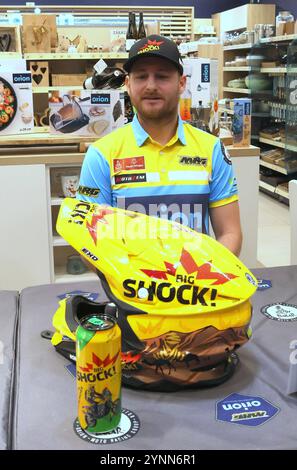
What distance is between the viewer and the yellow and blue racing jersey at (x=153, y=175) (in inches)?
72.4

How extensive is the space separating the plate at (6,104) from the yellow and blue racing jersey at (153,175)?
71.1 inches

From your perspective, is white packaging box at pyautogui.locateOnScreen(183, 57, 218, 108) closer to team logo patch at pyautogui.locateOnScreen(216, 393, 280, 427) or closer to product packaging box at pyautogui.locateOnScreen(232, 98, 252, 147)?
product packaging box at pyautogui.locateOnScreen(232, 98, 252, 147)

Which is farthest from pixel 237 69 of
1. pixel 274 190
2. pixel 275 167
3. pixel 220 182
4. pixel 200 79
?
pixel 220 182

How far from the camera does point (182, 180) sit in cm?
186

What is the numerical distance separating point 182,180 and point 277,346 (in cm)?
69

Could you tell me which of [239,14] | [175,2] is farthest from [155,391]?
[175,2]

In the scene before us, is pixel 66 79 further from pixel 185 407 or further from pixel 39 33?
pixel 185 407

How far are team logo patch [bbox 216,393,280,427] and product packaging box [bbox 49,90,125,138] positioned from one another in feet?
8.20

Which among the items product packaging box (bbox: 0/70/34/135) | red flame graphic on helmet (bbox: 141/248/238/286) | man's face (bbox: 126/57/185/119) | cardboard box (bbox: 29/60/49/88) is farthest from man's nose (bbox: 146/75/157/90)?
cardboard box (bbox: 29/60/49/88)

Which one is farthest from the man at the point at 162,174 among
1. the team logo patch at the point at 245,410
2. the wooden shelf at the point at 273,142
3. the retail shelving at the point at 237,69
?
the retail shelving at the point at 237,69

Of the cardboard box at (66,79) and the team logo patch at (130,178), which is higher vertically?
the cardboard box at (66,79)

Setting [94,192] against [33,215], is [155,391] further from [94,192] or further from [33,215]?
[33,215]

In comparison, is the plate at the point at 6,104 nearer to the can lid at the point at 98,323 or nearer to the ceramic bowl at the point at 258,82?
the can lid at the point at 98,323

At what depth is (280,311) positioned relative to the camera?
165 centimetres
